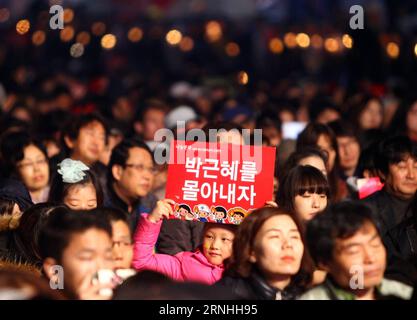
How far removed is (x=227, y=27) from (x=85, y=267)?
2083 centimetres

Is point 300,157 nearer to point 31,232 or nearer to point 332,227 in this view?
point 31,232

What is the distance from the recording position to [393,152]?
329 inches

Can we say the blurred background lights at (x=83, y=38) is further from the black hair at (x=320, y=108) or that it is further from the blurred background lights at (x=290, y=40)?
the black hair at (x=320, y=108)

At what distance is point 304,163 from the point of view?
8.42 m

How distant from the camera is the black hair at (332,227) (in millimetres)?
5832

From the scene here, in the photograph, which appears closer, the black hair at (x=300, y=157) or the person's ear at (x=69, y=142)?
the black hair at (x=300, y=157)

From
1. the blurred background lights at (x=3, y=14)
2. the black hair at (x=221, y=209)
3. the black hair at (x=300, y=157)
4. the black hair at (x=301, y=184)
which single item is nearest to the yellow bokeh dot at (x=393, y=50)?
the blurred background lights at (x=3, y=14)

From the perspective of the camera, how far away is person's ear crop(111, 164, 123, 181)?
9.09 meters

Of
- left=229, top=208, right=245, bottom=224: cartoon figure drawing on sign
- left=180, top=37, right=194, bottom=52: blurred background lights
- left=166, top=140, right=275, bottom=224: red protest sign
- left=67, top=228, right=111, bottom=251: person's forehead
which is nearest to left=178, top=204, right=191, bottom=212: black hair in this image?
left=166, top=140, right=275, bottom=224: red protest sign

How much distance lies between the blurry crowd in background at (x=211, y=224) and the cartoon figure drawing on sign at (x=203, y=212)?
0.08 m

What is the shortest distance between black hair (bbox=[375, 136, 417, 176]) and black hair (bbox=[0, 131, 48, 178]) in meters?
2.80

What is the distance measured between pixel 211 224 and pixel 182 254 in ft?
0.90

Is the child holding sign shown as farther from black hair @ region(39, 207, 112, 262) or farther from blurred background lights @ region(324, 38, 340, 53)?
blurred background lights @ region(324, 38, 340, 53)
